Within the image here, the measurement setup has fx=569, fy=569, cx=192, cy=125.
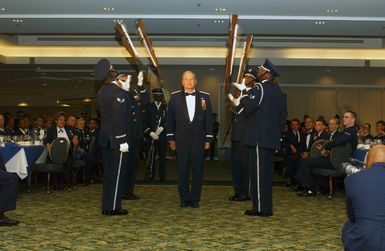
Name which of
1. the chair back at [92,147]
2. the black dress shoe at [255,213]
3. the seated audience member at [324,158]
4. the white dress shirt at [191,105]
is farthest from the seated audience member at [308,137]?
the chair back at [92,147]

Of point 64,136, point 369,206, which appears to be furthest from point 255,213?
point 64,136

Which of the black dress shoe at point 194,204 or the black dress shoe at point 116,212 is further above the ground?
the black dress shoe at point 194,204

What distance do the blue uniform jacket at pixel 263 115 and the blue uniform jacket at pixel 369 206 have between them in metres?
2.79

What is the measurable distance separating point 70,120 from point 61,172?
948 millimetres

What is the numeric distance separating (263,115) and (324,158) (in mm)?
1963

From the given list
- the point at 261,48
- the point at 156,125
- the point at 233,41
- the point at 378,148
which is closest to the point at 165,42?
the point at 261,48

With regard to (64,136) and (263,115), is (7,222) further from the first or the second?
(64,136)

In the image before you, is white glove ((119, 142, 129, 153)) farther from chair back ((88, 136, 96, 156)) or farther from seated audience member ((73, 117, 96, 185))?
chair back ((88, 136, 96, 156))

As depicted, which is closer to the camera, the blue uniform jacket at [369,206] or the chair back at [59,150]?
the blue uniform jacket at [369,206]

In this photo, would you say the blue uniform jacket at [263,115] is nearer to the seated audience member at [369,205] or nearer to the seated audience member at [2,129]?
the seated audience member at [369,205]

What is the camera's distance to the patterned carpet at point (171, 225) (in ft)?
14.7

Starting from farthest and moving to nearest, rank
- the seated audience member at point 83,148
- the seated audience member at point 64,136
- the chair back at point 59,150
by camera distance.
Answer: the seated audience member at point 83,148, the seated audience member at point 64,136, the chair back at point 59,150

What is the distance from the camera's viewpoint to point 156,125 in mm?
9586

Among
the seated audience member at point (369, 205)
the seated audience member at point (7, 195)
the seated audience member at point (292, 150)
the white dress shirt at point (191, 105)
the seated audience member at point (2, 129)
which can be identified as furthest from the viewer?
the seated audience member at point (292, 150)
